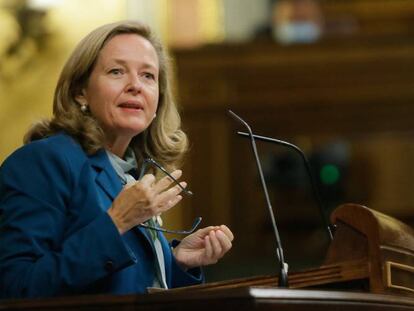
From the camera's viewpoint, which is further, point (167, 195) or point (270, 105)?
point (270, 105)

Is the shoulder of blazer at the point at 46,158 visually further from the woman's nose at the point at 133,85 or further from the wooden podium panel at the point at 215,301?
the wooden podium panel at the point at 215,301

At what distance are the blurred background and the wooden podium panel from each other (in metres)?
4.86

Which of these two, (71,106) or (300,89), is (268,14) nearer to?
(300,89)

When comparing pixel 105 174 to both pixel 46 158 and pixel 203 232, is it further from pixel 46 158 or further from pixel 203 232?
pixel 203 232

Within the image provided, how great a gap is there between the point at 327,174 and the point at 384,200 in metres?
0.35

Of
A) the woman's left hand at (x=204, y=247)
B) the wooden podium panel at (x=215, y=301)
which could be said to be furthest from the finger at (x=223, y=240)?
the wooden podium panel at (x=215, y=301)

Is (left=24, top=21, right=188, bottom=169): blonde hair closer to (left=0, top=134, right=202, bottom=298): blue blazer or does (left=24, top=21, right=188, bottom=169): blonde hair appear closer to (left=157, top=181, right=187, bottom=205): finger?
(left=0, top=134, right=202, bottom=298): blue blazer

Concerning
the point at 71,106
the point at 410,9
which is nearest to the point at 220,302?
the point at 71,106

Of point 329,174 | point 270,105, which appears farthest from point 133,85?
point 270,105

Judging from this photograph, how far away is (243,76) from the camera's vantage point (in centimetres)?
794

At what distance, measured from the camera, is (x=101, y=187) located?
2760 mm

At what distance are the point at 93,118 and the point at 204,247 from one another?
1.23 ft

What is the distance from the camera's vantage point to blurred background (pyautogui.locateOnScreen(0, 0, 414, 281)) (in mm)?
7551

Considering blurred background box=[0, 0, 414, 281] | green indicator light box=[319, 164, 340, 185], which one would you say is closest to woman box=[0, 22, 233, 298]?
blurred background box=[0, 0, 414, 281]
